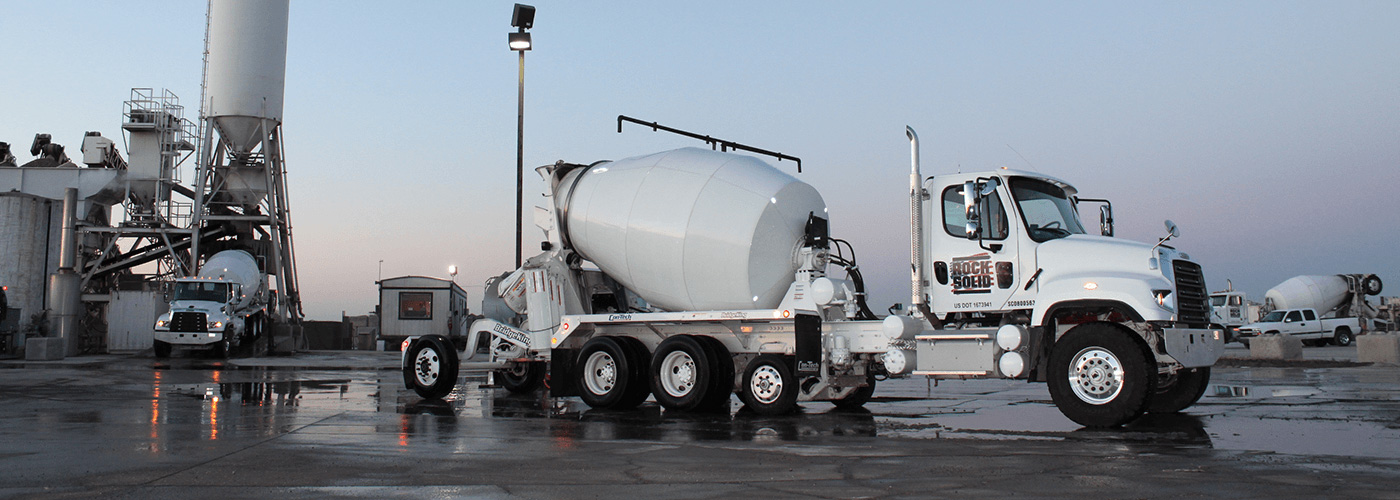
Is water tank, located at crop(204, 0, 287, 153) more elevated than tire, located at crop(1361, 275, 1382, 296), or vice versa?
water tank, located at crop(204, 0, 287, 153)

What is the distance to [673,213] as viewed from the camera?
14039mm

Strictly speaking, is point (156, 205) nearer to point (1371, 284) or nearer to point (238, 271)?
point (238, 271)

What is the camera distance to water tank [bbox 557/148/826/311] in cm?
1352

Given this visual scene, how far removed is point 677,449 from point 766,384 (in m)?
4.05

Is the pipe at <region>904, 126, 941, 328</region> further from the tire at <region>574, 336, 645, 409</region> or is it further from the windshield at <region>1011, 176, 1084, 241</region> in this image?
the tire at <region>574, 336, 645, 409</region>

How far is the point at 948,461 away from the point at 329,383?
15.7m

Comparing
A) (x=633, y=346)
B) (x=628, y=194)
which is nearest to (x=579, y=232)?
(x=628, y=194)

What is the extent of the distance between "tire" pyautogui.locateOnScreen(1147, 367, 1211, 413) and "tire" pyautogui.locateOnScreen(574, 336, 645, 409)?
6624 mm

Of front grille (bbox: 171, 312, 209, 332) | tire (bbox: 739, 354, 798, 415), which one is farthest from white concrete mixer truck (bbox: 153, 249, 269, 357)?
tire (bbox: 739, 354, 798, 415)

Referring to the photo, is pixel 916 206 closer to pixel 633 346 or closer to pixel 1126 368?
pixel 1126 368

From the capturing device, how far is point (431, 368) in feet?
53.2

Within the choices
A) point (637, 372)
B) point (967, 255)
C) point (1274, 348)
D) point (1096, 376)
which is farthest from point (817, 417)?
point (1274, 348)

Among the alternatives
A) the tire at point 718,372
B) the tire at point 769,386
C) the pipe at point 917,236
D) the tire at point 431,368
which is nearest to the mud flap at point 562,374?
the tire at point 431,368

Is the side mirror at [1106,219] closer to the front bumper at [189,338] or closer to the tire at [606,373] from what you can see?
the tire at [606,373]
